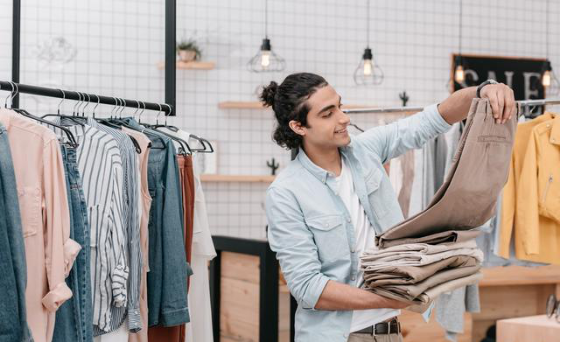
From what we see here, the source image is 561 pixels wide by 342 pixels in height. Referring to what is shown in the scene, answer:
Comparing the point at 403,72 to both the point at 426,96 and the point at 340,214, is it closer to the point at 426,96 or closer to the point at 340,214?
the point at 426,96

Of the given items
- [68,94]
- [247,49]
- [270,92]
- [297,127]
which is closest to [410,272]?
[297,127]

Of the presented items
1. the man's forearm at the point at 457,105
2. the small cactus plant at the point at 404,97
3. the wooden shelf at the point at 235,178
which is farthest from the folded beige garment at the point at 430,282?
the small cactus plant at the point at 404,97

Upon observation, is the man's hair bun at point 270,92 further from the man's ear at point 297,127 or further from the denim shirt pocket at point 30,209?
the denim shirt pocket at point 30,209

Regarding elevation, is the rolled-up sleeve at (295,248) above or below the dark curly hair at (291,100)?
below

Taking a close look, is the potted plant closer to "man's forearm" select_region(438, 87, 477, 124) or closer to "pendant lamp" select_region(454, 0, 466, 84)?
"pendant lamp" select_region(454, 0, 466, 84)

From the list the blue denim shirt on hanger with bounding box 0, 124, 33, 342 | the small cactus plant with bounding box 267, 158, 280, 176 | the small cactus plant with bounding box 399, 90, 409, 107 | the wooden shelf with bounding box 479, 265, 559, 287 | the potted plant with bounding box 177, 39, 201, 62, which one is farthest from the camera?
the small cactus plant with bounding box 399, 90, 409, 107

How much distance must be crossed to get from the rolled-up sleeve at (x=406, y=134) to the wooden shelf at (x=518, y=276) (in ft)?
9.68

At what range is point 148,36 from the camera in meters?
5.45

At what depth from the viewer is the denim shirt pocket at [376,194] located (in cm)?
232

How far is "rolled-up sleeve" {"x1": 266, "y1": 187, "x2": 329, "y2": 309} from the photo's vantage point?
86.5 inches

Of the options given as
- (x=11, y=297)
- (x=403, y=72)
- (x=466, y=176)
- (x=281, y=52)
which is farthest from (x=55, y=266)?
(x=403, y=72)

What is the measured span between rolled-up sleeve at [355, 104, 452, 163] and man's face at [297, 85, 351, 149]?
0.60ft

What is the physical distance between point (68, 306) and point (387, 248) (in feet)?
3.09

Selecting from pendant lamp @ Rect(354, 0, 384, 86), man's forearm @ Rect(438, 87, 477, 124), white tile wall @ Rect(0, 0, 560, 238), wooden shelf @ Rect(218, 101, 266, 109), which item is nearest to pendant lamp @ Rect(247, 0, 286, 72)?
white tile wall @ Rect(0, 0, 560, 238)
